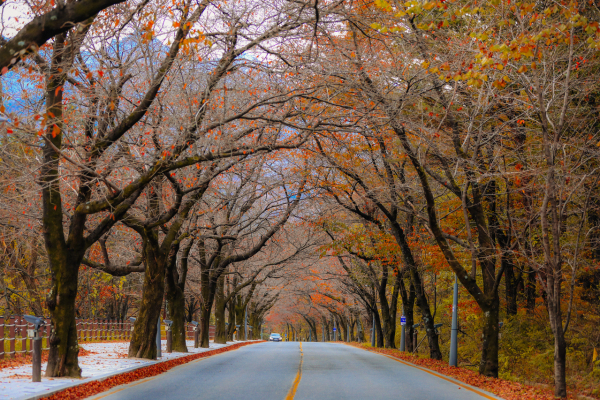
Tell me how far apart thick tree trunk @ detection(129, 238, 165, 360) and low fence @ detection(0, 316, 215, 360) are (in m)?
2.95

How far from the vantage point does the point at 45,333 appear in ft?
74.0

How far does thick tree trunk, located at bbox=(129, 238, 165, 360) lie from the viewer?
58.0ft

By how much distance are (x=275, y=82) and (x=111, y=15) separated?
4240 millimetres

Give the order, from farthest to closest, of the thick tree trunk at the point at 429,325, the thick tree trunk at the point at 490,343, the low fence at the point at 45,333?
the thick tree trunk at the point at 429,325 → the low fence at the point at 45,333 → the thick tree trunk at the point at 490,343

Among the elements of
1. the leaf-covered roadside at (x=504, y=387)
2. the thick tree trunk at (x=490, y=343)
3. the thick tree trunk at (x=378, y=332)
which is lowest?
the thick tree trunk at (x=378, y=332)

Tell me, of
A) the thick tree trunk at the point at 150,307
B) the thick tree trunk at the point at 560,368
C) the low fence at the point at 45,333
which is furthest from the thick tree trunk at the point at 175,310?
the thick tree trunk at the point at 560,368

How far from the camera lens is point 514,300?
984 inches

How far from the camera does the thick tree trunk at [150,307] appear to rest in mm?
17672

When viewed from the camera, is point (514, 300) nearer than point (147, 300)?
No

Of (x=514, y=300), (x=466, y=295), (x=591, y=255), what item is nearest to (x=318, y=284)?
(x=466, y=295)

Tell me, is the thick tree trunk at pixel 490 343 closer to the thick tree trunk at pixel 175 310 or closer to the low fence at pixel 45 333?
the low fence at pixel 45 333

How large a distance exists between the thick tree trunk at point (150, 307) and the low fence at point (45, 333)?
2.95 m

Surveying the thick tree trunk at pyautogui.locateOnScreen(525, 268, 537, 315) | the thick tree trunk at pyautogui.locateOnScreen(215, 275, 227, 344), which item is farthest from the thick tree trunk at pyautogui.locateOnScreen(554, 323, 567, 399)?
the thick tree trunk at pyautogui.locateOnScreen(215, 275, 227, 344)

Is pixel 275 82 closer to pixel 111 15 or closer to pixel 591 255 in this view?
pixel 111 15
